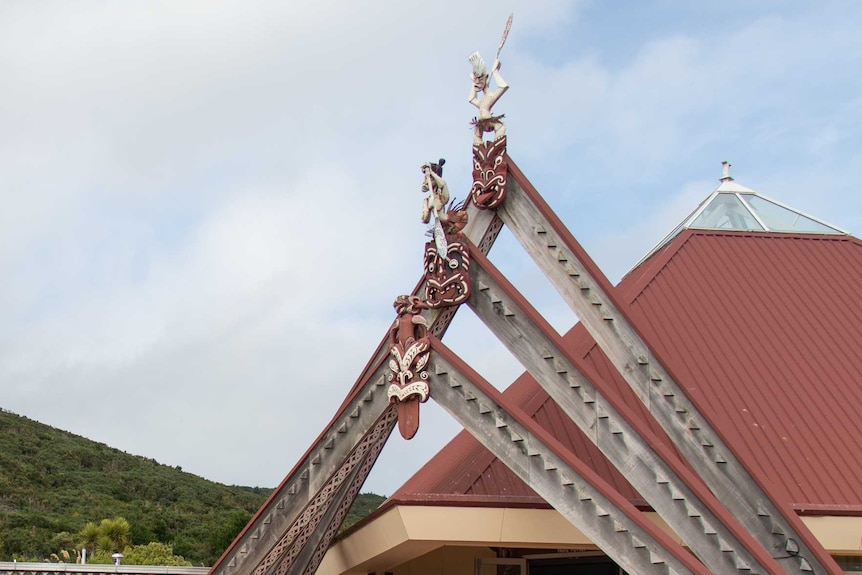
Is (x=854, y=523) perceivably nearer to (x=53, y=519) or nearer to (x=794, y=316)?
(x=794, y=316)

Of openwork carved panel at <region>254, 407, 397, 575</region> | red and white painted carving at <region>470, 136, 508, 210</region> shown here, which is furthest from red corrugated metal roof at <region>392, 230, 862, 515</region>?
red and white painted carving at <region>470, 136, 508, 210</region>

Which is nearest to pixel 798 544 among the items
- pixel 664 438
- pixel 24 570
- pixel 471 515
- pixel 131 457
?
pixel 664 438

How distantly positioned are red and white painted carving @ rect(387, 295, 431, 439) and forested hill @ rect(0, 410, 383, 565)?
2995cm

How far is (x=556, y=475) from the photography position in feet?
36.9

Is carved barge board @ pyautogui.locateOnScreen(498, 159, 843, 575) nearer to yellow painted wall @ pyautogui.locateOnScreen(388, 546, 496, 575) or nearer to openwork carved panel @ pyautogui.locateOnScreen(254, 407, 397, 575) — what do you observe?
openwork carved panel @ pyautogui.locateOnScreen(254, 407, 397, 575)

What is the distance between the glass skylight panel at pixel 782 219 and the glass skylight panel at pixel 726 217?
0.64ft

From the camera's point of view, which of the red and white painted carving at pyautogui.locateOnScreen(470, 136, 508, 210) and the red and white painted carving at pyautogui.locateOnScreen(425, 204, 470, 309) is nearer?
the red and white painted carving at pyautogui.locateOnScreen(425, 204, 470, 309)

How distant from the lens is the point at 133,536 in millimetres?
42875

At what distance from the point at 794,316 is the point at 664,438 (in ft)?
12.9

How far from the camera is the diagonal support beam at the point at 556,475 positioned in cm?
1074

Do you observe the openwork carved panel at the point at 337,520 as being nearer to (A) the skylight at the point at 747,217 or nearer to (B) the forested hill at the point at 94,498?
(A) the skylight at the point at 747,217

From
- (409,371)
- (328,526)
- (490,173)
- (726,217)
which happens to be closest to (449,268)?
(409,371)

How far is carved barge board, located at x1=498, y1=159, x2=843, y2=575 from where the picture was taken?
12812mm

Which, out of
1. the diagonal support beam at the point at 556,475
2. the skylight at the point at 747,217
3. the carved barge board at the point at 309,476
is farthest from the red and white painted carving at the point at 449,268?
the skylight at the point at 747,217
